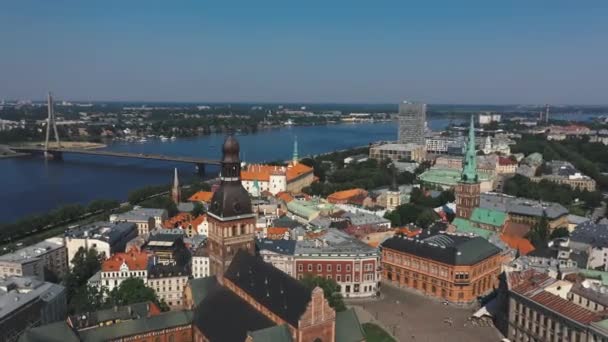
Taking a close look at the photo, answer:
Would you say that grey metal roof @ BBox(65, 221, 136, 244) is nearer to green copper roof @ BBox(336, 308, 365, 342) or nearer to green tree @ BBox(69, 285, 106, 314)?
green tree @ BBox(69, 285, 106, 314)

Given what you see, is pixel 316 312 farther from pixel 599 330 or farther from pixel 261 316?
pixel 599 330

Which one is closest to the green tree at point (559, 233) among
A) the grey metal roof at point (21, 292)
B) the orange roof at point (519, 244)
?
the orange roof at point (519, 244)

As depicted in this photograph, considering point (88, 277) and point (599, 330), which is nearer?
point (599, 330)

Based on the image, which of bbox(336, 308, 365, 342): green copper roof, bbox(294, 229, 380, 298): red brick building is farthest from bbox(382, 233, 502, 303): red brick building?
bbox(336, 308, 365, 342): green copper roof

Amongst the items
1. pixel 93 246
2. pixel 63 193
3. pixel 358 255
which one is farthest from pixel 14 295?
pixel 63 193

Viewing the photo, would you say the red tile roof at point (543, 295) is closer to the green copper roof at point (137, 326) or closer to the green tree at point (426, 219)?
the green copper roof at point (137, 326)

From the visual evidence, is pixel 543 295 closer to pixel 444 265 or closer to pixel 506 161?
pixel 444 265
